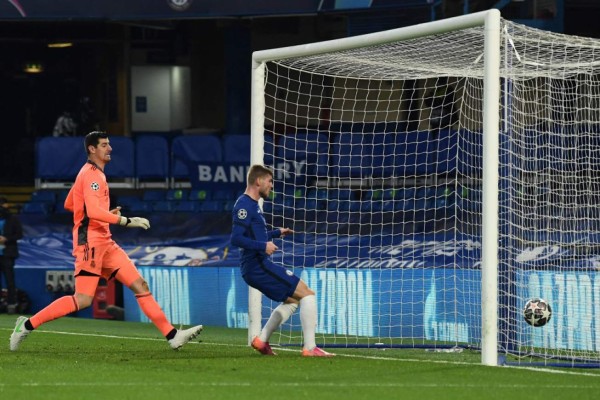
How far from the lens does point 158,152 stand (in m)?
26.4

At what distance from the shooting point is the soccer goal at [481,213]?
11.6m

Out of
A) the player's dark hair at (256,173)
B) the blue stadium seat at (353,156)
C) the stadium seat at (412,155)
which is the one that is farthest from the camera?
the blue stadium seat at (353,156)

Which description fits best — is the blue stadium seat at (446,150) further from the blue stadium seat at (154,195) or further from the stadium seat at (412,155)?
the blue stadium seat at (154,195)

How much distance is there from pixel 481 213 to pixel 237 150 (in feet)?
40.2

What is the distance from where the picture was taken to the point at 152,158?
86.6 ft

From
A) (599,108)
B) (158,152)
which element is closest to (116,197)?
(158,152)

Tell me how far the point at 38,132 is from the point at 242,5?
9897mm

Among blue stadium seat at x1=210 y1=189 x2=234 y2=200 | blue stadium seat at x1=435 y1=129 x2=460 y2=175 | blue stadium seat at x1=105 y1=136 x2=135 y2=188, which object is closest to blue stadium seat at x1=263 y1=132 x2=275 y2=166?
blue stadium seat at x1=210 y1=189 x2=234 y2=200

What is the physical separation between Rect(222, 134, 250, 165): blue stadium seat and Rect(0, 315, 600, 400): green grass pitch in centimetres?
1269

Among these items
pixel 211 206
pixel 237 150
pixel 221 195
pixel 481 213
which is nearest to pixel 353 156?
pixel 211 206

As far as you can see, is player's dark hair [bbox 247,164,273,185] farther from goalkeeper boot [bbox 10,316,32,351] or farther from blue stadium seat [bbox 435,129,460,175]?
blue stadium seat [bbox 435,129,460,175]

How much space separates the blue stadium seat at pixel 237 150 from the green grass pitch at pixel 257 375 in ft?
41.6

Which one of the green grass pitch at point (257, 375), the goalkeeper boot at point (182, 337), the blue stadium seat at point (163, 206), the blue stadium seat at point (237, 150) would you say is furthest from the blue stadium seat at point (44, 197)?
the goalkeeper boot at point (182, 337)

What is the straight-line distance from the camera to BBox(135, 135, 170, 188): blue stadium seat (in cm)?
2638
